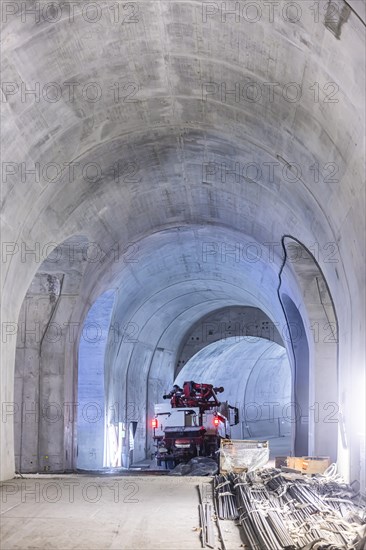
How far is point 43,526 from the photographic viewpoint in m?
7.70

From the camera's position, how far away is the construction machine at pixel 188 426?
2120cm

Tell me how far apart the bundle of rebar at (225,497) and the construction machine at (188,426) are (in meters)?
9.28

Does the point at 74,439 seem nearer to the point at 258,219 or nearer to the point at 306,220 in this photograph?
the point at 258,219

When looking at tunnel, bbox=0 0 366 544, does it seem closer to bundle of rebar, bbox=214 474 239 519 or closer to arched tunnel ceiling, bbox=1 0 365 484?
arched tunnel ceiling, bbox=1 0 365 484

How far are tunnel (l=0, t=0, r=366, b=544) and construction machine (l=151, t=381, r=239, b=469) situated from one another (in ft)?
5.55

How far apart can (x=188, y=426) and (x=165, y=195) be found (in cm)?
873

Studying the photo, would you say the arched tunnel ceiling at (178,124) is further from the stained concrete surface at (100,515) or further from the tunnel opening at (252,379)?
the tunnel opening at (252,379)

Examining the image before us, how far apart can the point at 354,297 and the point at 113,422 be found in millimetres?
13501

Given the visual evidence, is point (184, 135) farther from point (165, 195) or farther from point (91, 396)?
point (91, 396)

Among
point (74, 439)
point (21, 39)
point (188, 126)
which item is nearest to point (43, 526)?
point (21, 39)

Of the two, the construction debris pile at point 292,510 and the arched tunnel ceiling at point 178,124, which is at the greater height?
the arched tunnel ceiling at point 178,124

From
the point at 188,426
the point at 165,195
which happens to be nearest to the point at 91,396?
the point at 188,426

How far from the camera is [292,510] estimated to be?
8469mm

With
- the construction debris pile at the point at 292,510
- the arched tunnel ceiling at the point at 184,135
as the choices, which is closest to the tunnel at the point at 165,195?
the arched tunnel ceiling at the point at 184,135
